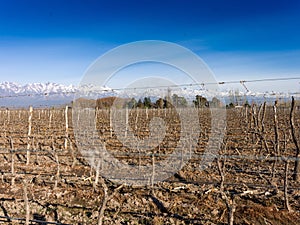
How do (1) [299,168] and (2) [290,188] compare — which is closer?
(2) [290,188]

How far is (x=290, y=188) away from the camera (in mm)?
6250

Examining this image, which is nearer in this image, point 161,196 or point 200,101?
point 161,196

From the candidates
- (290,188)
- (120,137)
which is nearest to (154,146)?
(120,137)

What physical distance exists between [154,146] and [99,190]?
5.73 metres

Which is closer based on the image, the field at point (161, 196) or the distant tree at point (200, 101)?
the field at point (161, 196)

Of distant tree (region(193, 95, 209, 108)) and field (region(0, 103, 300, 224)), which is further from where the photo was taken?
distant tree (region(193, 95, 209, 108))

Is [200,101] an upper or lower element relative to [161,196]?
upper

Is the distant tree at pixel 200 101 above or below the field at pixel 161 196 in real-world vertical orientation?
above

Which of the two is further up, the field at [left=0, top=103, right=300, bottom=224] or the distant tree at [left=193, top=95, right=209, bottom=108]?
the distant tree at [left=193, top=95, right=209, bottom=108]

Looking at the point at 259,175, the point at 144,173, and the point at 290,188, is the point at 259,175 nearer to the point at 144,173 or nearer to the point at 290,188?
the point at 290,188

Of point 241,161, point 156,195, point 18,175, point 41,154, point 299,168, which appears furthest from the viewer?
point 41,154

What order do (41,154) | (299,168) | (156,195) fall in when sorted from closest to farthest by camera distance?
(156,195) → (299,168) → (41,154)

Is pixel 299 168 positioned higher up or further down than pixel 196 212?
higher up

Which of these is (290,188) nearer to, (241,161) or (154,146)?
(241,161)
